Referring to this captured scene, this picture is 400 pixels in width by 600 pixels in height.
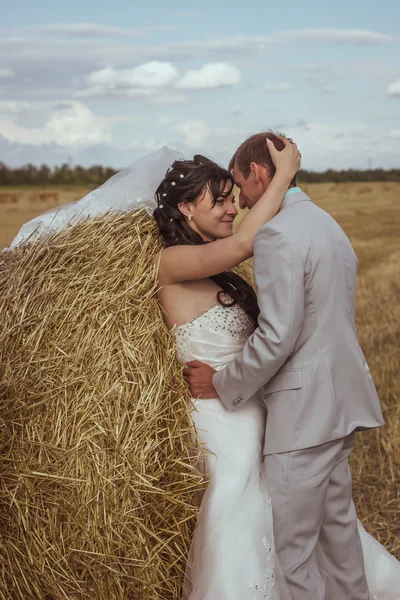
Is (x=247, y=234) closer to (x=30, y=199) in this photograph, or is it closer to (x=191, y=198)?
(x=191, y=198)

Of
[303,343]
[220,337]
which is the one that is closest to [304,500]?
[303,343]

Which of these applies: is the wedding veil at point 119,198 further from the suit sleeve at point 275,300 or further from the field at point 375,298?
the field at point 375,298

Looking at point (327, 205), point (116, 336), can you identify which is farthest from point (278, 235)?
point (327, 205)

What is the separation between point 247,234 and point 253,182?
274 millimetres

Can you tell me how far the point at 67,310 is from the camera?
361 centimetres

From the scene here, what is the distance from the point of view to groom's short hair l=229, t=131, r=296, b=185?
11.4ft

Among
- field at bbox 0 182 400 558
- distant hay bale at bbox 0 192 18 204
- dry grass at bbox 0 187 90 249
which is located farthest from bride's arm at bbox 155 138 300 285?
distant hay bale at bbox 0 192 18 204

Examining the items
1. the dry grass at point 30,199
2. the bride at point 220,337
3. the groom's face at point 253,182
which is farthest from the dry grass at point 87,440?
the dry grass at point 30,199

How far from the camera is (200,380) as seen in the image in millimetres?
3711

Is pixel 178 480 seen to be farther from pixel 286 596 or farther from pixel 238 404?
pixel 286 596

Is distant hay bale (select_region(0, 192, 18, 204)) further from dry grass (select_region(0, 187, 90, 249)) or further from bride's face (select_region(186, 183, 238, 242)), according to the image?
bride's face (select_region(186, 183, 238, 242))

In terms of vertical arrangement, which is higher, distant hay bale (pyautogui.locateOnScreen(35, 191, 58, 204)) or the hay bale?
the hay bale

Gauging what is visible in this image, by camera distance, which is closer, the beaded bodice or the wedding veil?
the beaded bodice

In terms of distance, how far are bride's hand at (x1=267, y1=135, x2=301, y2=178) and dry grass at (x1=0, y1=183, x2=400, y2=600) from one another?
87cm
